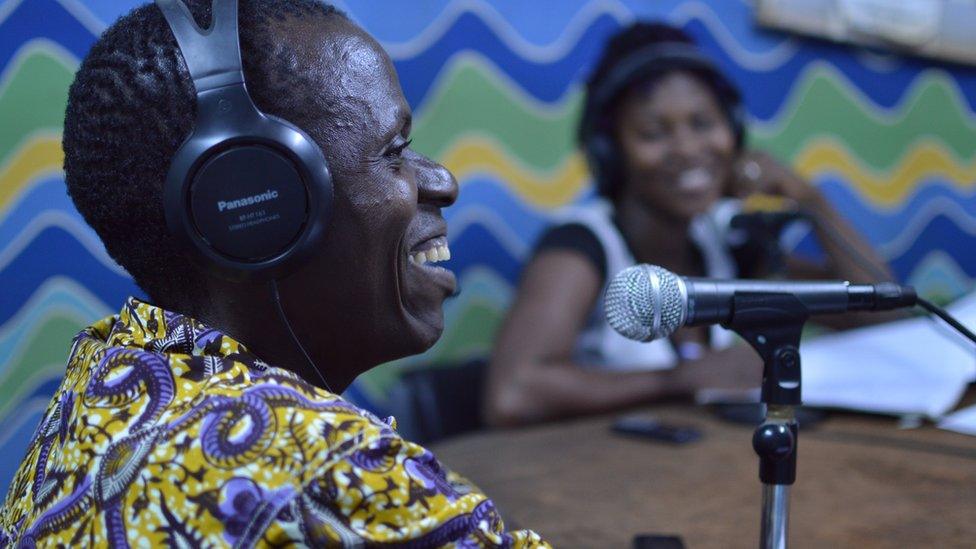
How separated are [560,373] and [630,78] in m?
0.55

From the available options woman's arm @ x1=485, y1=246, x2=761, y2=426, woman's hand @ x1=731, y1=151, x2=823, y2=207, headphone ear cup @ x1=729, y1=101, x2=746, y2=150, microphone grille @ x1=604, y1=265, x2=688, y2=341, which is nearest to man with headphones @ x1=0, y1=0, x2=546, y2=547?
microphone grille @ x1=604, y1=265, x2=688, y2=341

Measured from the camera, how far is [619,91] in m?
1.63

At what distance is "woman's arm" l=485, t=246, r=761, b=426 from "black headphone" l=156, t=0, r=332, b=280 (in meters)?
0.83

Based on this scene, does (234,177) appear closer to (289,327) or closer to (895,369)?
(289,327)

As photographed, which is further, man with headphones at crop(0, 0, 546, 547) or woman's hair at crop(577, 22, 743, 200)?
woman's hair at crop(577, 22, 743, 200)

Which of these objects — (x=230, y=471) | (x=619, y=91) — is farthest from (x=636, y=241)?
(x=230, y=471)

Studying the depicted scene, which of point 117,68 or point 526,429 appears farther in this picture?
point 526,429

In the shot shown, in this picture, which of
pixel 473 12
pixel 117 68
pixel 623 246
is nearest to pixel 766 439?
pixel 117 68

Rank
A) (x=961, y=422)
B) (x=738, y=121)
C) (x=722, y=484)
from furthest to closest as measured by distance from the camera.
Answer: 1. (x=738, y=121)
2. (x=961, y=422)
3. (x=722, y=484)

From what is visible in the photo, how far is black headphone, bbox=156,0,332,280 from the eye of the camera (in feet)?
1.92

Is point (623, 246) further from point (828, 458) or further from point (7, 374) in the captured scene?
point (7, 374)

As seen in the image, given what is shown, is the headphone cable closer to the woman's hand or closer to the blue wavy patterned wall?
the blue wavy patterned wall

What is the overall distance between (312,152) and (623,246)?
1094 mm

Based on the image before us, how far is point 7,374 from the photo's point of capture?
3.88 ft
